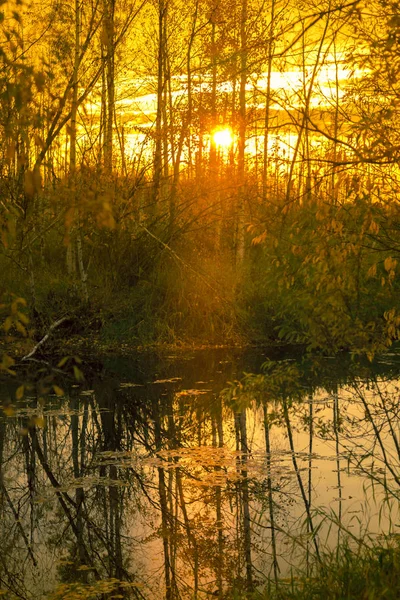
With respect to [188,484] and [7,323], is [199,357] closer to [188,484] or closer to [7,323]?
[188,484]

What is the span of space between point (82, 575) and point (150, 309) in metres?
10.8

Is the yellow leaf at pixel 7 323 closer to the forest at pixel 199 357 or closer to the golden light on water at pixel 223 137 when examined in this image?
the forest at pixel 199 357

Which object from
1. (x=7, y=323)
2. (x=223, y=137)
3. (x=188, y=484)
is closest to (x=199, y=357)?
(x=188, y=484)

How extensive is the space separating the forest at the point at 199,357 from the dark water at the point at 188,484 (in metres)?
Answer: 0.03

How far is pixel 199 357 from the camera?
619 inches

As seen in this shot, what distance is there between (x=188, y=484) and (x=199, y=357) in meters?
7.91

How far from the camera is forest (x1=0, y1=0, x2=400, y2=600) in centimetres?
533

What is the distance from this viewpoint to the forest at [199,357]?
5.33 metres

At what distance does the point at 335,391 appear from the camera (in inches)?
494

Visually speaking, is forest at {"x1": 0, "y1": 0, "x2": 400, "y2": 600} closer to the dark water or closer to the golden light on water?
the dark water

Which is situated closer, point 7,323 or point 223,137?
point 7,323

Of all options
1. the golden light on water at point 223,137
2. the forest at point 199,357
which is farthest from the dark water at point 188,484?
the golden light on water at point 223,137

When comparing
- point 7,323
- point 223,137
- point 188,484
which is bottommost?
point 188,484

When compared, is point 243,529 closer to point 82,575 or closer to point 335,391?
point 82,575
